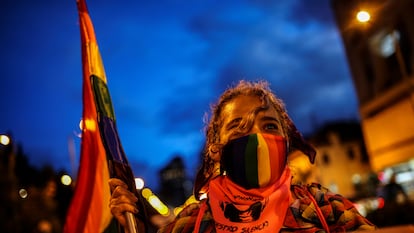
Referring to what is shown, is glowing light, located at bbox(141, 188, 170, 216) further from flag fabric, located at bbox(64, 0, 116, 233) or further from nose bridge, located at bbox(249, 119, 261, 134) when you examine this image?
nose bridge, located at bbox(249, 119, 261, 134)

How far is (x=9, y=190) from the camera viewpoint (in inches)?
533

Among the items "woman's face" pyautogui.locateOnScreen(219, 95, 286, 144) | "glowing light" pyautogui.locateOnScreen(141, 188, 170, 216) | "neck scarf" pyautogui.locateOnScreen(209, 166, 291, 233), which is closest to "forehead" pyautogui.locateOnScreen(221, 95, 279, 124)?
"woman's face" pyautogui.locateOnScreen(219, 95, 286, 144)

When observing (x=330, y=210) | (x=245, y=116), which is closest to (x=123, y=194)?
(x=245, y=116)

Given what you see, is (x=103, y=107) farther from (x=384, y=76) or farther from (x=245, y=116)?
(x=384, y=76)

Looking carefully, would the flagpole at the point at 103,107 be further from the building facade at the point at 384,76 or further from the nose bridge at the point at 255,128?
the building facade at the point at 384,76

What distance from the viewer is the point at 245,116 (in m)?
2.34

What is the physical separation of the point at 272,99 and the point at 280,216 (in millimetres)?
668

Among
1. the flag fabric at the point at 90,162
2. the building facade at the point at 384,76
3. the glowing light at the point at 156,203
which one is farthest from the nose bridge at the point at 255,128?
the building facade at the point at 384,76

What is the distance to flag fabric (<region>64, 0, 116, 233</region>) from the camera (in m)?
2.97

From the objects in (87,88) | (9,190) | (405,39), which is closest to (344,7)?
(405,39)

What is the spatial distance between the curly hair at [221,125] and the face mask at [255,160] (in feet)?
0.83

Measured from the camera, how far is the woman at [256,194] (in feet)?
6.93

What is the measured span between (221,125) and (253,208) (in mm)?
513

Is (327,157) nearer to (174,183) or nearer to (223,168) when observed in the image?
(174,183)
